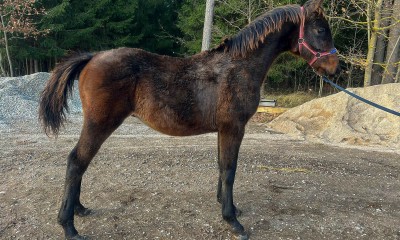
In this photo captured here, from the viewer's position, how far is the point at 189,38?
1888cm

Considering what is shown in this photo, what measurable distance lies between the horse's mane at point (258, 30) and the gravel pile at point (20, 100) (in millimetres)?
7631

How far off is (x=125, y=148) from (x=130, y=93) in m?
3.81

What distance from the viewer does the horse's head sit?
12.7 ft

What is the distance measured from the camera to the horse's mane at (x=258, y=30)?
Answer: 152 inches

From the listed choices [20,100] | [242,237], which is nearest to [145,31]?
[20,100]

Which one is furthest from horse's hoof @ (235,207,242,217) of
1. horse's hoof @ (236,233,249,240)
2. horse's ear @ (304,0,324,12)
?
horse's ear @ (304,0,324,12)

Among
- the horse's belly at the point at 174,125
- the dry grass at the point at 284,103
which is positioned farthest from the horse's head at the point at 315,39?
the dry grass at the point at 284,103

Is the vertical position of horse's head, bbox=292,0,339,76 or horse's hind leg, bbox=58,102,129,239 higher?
horse's head, bbox=292,0,339,76

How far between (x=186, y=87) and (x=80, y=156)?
1.40 meters

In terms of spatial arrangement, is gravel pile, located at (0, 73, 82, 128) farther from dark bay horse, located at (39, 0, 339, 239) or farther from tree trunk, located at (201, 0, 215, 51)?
dark bay horse, located at (39, 0, 339, 239)

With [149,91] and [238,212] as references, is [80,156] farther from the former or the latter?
[238,212]

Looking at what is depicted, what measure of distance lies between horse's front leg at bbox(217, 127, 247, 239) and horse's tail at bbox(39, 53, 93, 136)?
1.85 meters

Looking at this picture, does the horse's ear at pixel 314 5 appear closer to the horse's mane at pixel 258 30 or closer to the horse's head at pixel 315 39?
the horse's head at pixel 315 39

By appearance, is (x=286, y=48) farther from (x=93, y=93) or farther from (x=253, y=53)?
(x=93, y=93)
